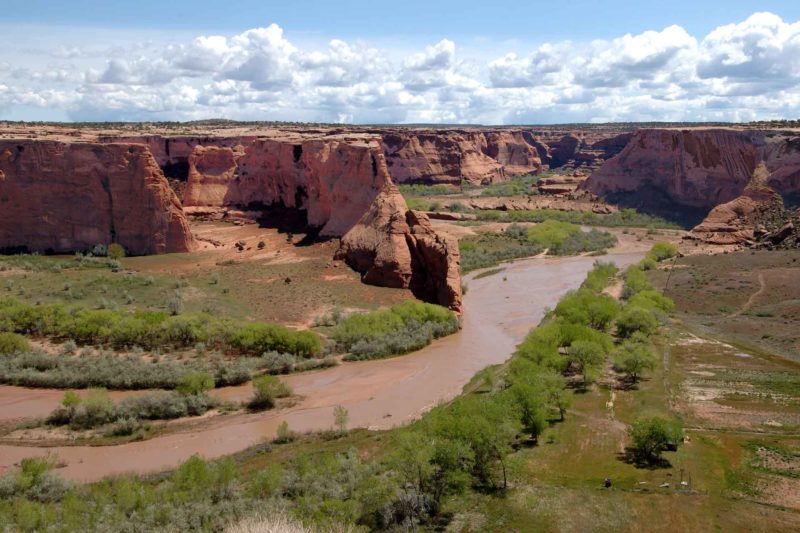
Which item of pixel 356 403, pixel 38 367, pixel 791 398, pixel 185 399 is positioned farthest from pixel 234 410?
pixel 791 398

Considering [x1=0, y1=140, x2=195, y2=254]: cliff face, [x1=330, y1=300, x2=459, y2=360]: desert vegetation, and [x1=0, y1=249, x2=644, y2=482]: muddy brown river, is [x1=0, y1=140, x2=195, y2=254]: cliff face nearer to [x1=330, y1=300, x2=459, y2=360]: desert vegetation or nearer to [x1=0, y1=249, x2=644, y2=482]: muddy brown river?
[x1=330, y1=300, x2=459, y2=360]: desert vegetation

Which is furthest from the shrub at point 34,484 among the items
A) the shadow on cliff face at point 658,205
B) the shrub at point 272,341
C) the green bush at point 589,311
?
the shadow on cliff face at point 658,205

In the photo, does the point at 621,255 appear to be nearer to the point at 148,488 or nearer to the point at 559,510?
the point at 559,510

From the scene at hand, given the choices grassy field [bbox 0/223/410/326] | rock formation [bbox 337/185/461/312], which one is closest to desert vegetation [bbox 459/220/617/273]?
rock formation [bbox 337/185/461/312]

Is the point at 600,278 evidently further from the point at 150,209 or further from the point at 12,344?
the point at 12,344

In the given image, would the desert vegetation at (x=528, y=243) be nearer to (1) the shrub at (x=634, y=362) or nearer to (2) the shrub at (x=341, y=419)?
(1) the shrub at (x=634, y=362)

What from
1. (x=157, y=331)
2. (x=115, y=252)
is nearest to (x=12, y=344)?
(x=157, y=331)
